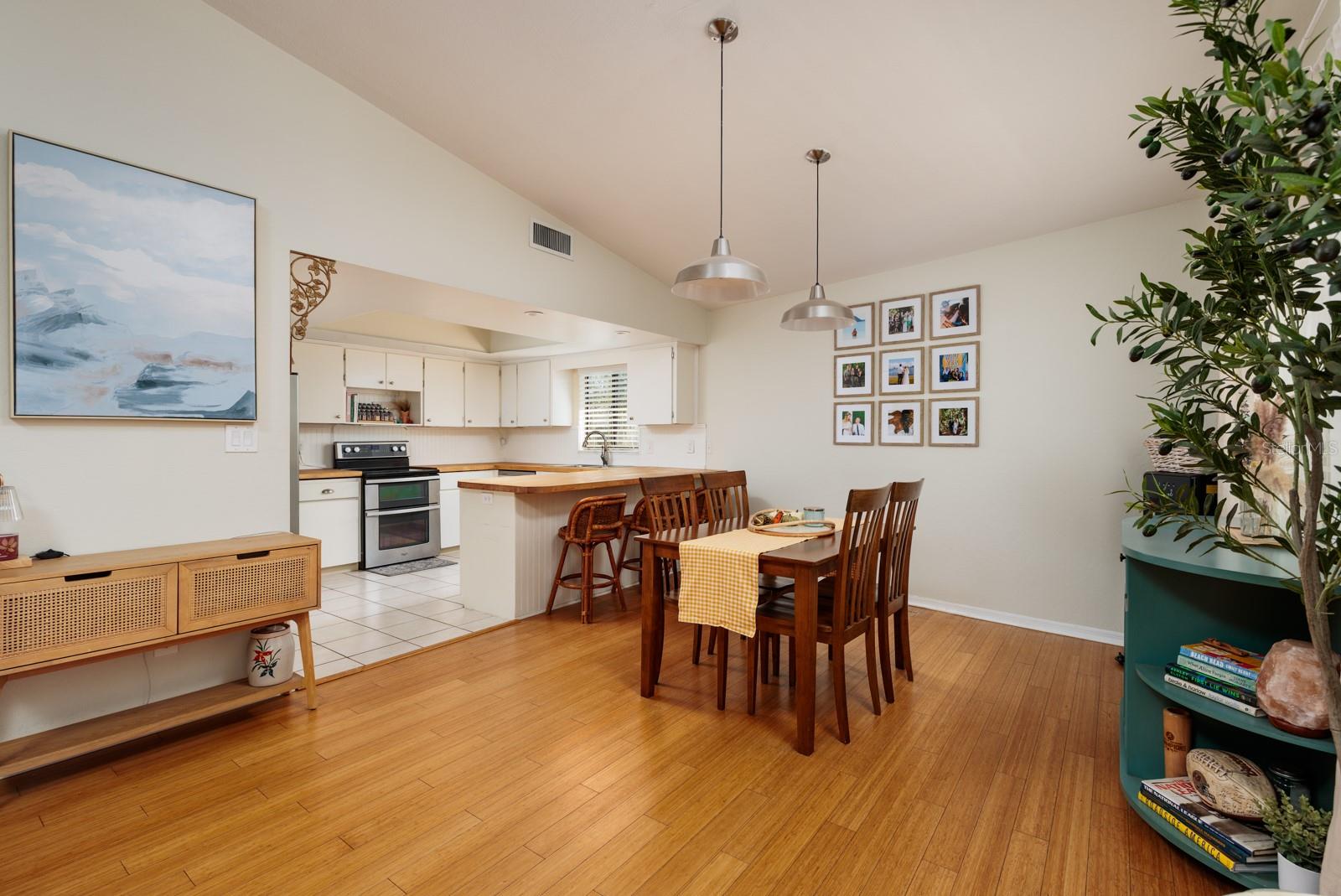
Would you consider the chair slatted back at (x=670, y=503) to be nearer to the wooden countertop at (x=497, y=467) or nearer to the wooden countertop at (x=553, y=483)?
the wooden countertop at (x=553, y=483)

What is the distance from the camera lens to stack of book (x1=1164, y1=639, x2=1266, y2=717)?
1722 millimetres

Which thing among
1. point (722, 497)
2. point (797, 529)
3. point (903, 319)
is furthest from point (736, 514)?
point (903, 319)

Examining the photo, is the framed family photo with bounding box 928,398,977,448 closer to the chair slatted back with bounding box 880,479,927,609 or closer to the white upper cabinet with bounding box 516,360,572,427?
the chair slatted back with bounding box 880,479,927,609

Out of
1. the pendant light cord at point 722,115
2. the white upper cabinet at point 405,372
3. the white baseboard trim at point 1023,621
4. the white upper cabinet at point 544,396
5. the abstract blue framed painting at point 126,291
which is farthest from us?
the white upper cabinet at point 544,396

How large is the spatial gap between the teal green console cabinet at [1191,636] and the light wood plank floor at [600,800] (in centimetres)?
27

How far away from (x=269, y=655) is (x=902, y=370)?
415cm

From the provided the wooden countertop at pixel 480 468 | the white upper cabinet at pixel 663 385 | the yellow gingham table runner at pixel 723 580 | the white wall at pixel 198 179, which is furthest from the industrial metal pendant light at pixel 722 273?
the wooden countertop at pixel 480 468

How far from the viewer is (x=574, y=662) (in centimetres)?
337

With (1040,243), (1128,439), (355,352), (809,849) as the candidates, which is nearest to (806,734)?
(809,849)

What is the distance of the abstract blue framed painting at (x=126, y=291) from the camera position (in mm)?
2266

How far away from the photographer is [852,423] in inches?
186

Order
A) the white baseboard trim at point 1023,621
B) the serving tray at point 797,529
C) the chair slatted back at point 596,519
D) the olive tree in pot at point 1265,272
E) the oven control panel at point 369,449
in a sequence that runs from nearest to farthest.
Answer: the olive tree in pot at point 1265,272 → the serving tray at point 797,529 → the white baseboard trim at point 1023,621 → the chair slatted back at point 596,519 → the oven control panel at point 369,449

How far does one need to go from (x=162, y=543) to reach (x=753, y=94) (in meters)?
3.28

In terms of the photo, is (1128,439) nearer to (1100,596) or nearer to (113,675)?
(1100,596)
